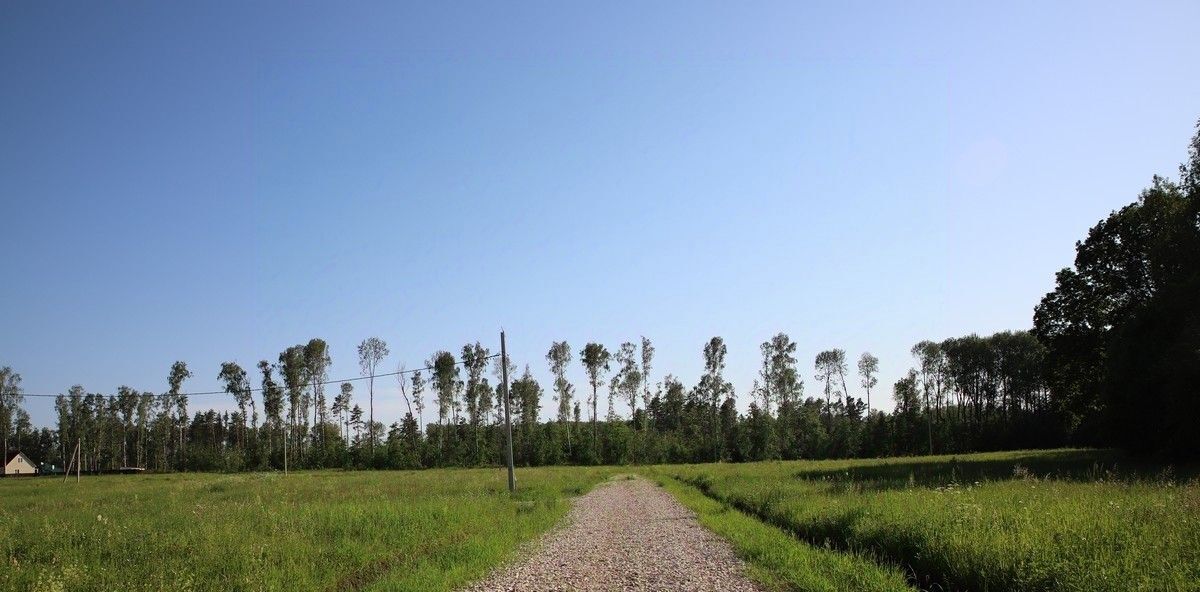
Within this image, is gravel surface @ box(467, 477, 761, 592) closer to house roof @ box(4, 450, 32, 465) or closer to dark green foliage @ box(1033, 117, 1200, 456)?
dark green foliage @ box(1033, 117, 1200, 456)

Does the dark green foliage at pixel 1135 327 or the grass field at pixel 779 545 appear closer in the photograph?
the grass field at pixel 779 545

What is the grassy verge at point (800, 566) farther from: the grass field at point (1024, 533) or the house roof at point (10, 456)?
the house roof at point (10, 456)

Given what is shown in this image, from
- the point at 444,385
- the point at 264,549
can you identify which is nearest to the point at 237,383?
the point at 444,385

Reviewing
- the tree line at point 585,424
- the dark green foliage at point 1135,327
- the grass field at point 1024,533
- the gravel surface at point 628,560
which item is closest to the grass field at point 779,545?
the grass field at point 1024,533

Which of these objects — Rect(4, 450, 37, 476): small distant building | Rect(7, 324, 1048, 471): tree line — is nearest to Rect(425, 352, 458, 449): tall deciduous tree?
Rect(7, 324, 1048, 471): tree line

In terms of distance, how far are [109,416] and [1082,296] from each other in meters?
143

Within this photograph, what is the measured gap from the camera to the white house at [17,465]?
95613 mm

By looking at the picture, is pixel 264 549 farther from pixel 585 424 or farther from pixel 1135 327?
pixel 585 424

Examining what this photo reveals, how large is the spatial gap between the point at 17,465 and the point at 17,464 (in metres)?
0.15

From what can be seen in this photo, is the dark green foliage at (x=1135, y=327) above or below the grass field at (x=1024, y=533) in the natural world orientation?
above

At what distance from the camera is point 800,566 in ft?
37.9

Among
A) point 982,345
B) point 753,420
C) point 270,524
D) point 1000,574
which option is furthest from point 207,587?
point 982,345

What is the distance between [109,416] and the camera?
391 feet

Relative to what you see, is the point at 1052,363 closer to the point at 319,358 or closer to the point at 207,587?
the point at 207,587
